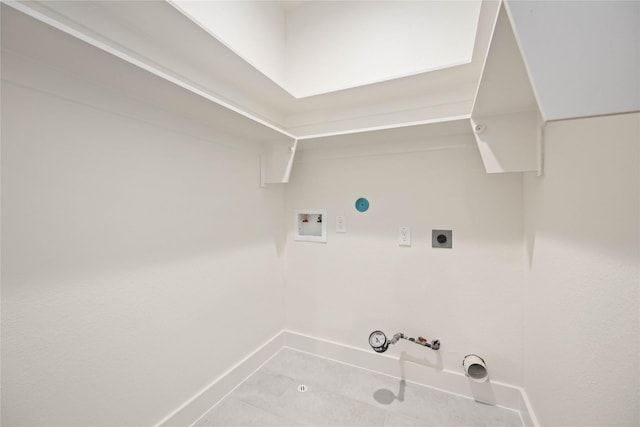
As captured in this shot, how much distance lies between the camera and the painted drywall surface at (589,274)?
68cm

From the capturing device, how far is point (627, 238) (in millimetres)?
687

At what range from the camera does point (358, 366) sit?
1851 mm

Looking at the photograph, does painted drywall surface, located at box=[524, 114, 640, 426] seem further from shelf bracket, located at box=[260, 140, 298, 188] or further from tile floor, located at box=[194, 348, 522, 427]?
shelf bracket, located at box=[260, 140, 298, 188]

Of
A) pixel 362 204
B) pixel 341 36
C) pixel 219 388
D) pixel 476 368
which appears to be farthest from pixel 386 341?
pixel 341 36

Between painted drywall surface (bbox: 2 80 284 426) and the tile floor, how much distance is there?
0.25 meters

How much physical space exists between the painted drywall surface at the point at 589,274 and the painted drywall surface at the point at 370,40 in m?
0.84

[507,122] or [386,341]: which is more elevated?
[507,122]

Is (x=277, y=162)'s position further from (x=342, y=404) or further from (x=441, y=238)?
(x=342, y=404)

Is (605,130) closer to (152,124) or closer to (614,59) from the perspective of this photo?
(614,59)

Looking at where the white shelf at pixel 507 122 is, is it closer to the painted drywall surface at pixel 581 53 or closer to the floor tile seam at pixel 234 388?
the painted drywall surface at pixel 581 53

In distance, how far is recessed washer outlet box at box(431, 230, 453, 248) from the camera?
1.61 metres

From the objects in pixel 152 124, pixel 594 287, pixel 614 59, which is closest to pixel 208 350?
pixel 152 124

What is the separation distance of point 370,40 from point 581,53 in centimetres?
156

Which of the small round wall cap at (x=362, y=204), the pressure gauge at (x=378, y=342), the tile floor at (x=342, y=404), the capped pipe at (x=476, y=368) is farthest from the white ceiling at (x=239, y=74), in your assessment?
the tile floor at (x=342, y=404)
